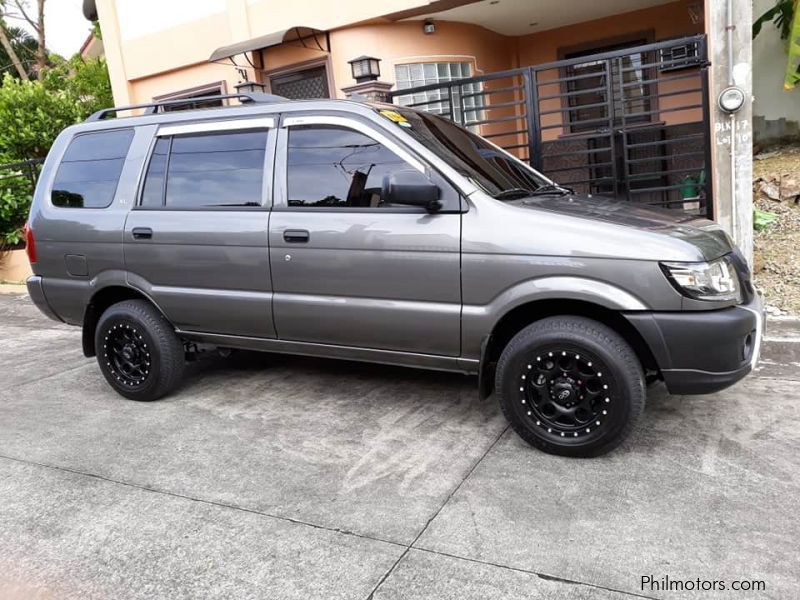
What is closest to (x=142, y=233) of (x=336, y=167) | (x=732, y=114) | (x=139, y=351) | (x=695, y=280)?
(x=139, y=351)

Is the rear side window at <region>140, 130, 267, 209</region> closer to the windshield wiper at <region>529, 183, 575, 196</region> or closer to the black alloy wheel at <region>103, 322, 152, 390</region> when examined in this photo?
the black alloy wheel at <region>103, 322, 152, 390</region>

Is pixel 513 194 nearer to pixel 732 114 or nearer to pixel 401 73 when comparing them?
pixel 732 114

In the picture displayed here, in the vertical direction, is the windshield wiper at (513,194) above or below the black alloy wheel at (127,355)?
above

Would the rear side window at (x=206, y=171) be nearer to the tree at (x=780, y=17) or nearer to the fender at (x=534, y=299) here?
the fender at (x=534, y=299)

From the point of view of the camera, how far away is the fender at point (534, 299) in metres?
3.29

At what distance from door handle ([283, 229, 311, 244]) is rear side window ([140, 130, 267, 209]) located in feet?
1.10

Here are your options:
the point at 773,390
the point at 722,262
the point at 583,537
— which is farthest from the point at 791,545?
the point at 773,390

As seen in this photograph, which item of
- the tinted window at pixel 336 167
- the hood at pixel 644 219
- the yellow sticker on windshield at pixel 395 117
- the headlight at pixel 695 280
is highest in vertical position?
the yellow sticker on windshield at pixel 395 117

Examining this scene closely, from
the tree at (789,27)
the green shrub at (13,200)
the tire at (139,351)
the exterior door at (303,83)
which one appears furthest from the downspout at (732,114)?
the green shrub at (13,200)

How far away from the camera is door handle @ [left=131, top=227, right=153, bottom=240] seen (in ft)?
14.7

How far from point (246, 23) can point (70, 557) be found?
927 cm

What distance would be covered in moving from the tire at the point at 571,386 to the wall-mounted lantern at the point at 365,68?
627cm

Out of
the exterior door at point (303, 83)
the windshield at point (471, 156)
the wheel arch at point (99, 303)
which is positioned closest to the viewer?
the windshield at point (471, 156)

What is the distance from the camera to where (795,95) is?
9250 mm
